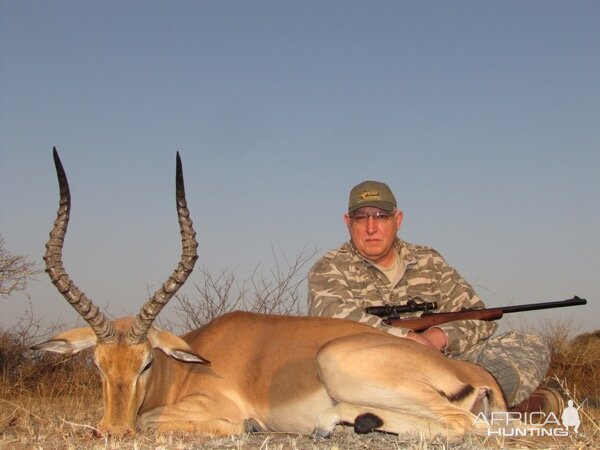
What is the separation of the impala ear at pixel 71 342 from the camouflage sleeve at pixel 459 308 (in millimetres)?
2946

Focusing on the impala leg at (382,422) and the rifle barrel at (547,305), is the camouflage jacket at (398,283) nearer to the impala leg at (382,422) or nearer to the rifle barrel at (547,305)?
the rifle barrel at (547,305)

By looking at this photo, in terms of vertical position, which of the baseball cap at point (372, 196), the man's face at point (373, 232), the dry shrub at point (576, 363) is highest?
the baseball cap at point (372, 196)

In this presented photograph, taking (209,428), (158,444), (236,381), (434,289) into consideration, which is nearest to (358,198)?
(434,289)

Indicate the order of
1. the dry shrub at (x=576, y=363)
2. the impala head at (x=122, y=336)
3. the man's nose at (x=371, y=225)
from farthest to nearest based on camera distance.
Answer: the dry shrub at (x=576, y=363) < the man's nose at (x=371, y=225) < the impala head at (x=122, y=336)

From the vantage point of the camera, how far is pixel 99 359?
543cm

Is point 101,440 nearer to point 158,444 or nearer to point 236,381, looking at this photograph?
point 158,444

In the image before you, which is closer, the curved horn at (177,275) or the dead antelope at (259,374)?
the dead antelope at (259,374)

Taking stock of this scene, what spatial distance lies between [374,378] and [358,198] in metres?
2.58

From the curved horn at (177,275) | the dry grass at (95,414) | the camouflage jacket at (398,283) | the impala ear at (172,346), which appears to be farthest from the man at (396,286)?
Result: the curved horn at (177,275)

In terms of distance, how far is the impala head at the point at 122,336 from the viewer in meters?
5.29

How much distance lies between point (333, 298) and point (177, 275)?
171 cm

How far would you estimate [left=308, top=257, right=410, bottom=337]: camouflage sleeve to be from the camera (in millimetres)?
6545

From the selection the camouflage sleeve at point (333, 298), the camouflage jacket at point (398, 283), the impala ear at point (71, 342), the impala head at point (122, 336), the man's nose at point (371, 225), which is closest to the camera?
the impala head at point (122, 336)

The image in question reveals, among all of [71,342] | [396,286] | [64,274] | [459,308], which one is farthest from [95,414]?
[459,308]
